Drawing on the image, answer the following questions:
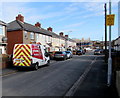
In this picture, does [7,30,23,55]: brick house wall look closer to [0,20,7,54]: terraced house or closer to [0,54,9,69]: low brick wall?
[0,20,7,54]: terraced house

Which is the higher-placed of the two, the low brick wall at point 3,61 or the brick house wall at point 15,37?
the brick house wall at point 15,37

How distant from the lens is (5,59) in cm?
1272

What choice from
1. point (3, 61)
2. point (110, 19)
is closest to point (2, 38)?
point (3, 61)

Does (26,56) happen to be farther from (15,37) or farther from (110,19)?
(15,37)

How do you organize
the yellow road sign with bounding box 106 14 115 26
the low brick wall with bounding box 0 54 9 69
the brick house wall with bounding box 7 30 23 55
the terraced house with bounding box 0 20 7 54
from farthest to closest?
the brick house wall with bounding box 7 30 23 55, the terraced house with bounding box 0 20 7 54, the low brick wall with bounding box 0 54 9 69, the yellow road sign with bounding box 106 14 115 26

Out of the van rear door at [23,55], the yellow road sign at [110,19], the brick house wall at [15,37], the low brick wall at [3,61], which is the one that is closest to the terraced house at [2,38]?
the brick house wall at [15,37]

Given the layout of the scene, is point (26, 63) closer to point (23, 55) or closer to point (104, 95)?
point (23, 55)

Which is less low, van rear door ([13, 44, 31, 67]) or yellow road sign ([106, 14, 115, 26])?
yellow road sign ([106, 14, 115, 26])

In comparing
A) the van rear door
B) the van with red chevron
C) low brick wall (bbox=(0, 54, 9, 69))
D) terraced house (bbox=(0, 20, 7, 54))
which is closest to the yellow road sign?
the van with red chevron

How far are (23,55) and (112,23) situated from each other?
26.4 ft

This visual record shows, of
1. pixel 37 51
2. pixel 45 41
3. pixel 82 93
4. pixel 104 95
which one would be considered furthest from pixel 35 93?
pixel 45 41

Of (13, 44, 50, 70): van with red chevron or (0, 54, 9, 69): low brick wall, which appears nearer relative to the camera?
(13, 44, 50, 70): van with red chevron

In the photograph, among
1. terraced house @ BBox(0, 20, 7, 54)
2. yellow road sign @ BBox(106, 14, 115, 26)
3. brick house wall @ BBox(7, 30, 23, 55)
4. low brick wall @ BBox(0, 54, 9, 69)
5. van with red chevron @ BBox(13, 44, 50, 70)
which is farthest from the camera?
brick house wall @ BBox(7, 30, 23, 55)

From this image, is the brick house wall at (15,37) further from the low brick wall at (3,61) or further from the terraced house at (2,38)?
the low brick wall at (3,61)
